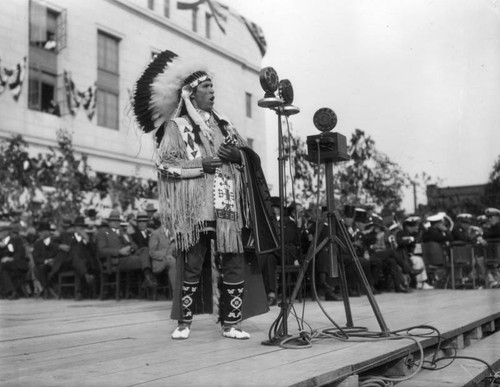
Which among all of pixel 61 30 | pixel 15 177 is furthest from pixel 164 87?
pixel 61 30

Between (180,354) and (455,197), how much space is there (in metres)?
16.7

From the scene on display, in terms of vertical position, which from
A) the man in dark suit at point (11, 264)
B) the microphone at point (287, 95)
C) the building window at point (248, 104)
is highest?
the building window at point (248, 104)

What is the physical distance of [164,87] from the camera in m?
3.84

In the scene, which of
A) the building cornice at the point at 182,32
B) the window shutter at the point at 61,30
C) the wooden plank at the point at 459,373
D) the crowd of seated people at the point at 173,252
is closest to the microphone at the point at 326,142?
the wooden plank at the point at 459,373

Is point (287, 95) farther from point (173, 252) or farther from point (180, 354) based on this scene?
point (173, 252)

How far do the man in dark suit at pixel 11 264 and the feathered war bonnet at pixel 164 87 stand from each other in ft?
22.3

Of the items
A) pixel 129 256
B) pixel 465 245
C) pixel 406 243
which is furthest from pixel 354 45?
pixel 465 245

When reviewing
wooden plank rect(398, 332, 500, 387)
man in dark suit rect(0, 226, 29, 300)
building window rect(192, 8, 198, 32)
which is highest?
building window rect(192, 8, 198, 32)

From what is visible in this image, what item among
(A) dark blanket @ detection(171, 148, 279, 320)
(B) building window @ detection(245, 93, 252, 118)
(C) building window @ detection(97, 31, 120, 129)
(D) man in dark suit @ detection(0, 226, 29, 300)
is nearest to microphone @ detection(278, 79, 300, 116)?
(A) dark blanket @ detection(171, 148, 279, 320)

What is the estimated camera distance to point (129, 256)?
337 inches

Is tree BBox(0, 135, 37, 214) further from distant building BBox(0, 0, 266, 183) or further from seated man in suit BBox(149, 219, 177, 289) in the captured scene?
seated man in suit BBox(149, 219, 177, 289)

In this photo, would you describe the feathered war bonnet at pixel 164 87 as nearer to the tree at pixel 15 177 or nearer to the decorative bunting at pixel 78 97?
the tree at pixel 15 177

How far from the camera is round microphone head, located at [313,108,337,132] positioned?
382cm

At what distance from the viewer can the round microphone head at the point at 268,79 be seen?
11.3 feet
